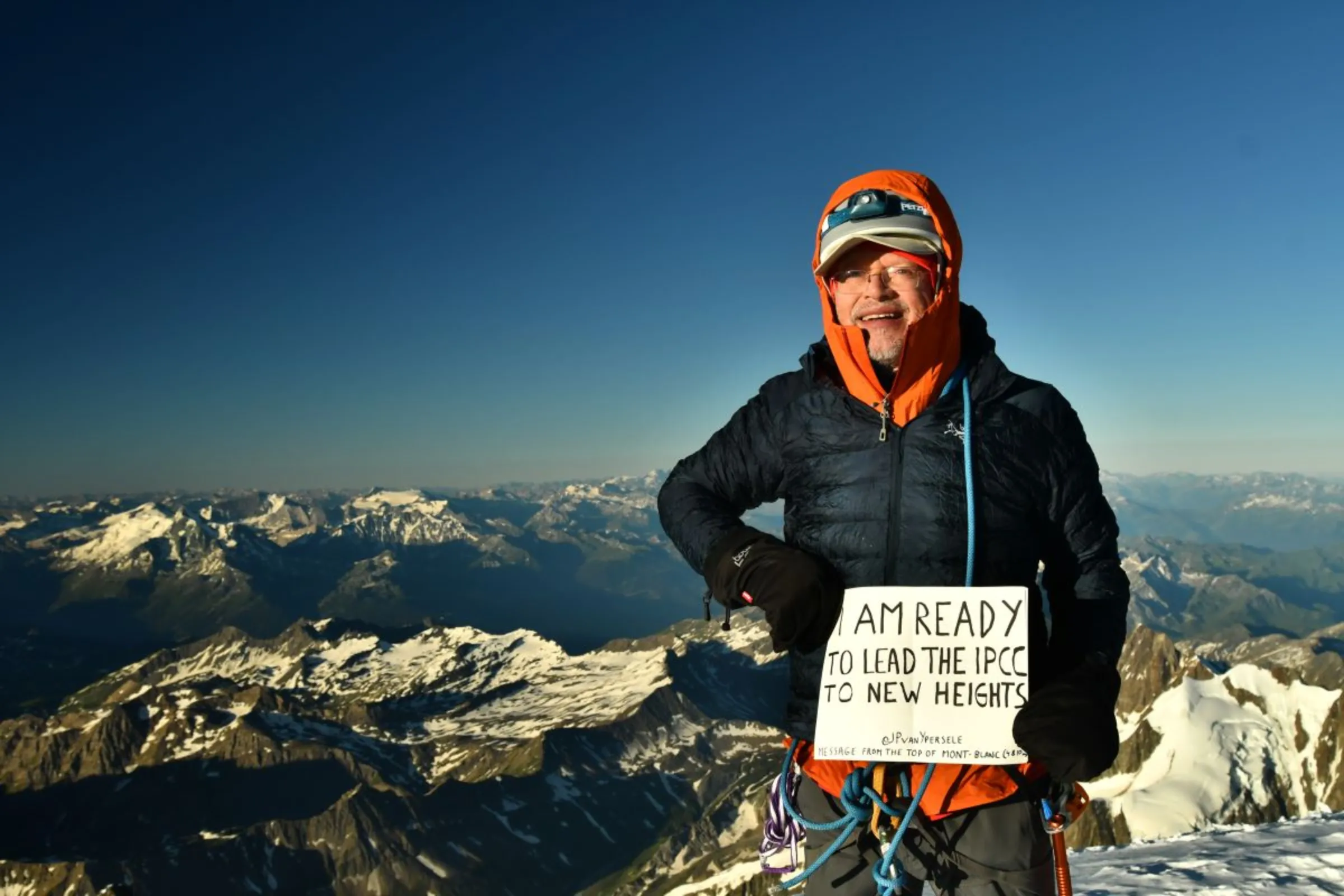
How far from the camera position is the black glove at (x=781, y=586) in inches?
184

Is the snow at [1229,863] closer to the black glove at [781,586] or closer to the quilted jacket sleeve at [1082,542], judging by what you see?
the quilted jacket sleeve at [1082,542]

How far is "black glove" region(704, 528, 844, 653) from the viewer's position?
4664 mm

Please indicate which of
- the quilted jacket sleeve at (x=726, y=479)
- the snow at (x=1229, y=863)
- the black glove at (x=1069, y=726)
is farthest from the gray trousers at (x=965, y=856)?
the snow at (x=1229, y=863)

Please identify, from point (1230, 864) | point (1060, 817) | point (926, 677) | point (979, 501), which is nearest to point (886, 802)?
point (926, 677)

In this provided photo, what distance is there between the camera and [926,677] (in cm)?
484

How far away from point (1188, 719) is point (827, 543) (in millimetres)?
227696

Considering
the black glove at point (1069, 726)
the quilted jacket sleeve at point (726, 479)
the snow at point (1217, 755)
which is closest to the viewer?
the black glove at point (1069, 726)

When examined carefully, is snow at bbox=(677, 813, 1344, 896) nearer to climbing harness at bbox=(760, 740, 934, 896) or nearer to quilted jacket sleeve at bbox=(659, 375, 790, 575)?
climbing harness at bbox=(760, 740, 934, 896)

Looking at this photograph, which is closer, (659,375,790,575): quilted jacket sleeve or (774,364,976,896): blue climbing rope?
(774,364,976,896): blue climbing rope

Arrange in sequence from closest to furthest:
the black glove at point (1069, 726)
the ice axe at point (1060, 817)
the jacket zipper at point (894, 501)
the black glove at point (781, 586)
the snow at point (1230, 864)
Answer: the black glove at point (1069, 726)
the black glove at point (781, 586)
the jacket zipper at point (894, 501)
the ice axe at point (1060, 817)
the snow at point (1230, 864)

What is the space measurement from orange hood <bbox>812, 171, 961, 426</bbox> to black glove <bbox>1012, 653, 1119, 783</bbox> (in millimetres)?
1937

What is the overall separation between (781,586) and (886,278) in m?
2.19

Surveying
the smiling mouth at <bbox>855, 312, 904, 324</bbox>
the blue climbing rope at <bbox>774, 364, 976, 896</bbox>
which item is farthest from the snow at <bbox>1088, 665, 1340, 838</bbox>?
the smiling mouth at <bbox>855, 312, 904, 324</bbox>

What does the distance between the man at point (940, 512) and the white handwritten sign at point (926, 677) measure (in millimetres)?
162
